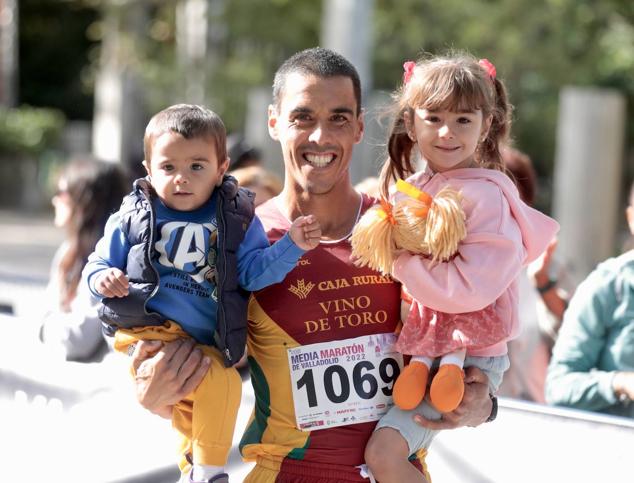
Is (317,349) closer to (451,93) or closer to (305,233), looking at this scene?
(305,233)

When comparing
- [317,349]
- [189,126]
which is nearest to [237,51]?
[189,126]

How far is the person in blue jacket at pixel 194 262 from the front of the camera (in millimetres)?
2803

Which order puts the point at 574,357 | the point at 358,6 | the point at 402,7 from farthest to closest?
the point at 402,7, the point at 358,6, the point at 574,357

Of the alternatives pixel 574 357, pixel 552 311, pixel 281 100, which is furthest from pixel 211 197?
pixel 552 311

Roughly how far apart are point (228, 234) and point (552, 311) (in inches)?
113

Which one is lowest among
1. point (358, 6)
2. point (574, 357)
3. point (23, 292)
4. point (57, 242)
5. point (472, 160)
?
point (57, 242)

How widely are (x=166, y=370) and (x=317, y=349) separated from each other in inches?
16.4

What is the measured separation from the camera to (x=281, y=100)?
9.88 ft

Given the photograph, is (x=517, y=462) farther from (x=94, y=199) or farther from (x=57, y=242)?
(x=57, y=242)

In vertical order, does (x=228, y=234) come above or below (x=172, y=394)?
above

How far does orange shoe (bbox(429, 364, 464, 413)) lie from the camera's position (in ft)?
9.02

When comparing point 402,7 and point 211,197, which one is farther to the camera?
point 402,7

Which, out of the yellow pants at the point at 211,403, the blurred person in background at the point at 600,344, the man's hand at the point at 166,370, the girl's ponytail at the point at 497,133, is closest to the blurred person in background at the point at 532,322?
the blurred person in background at the point at 600,344

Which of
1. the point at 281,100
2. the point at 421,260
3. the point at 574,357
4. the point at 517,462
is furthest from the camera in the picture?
the point at 574,357
